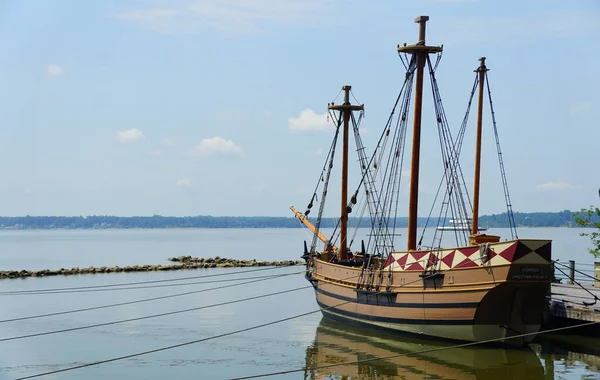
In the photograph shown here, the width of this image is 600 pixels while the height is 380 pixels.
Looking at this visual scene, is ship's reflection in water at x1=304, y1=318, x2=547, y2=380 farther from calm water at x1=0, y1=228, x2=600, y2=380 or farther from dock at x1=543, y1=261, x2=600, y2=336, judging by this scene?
dock at x1=543, y1=261, x2=600, y2=336

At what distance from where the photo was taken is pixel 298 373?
88.1 feet

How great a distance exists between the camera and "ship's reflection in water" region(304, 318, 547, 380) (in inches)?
1016

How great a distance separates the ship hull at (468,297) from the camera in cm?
2600

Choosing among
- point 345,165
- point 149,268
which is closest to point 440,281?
point 345,165

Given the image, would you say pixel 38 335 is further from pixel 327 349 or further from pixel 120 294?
pixel 120 294

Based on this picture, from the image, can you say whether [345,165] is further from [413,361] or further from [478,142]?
[413,361]

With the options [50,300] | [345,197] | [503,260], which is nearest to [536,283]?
[503,260]

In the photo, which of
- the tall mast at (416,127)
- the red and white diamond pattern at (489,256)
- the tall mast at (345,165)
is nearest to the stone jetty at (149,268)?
the tall mast at (345,165)

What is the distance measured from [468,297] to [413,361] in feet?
9.47

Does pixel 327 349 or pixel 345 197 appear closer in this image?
pixel 327 349

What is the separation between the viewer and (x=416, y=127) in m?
32.8

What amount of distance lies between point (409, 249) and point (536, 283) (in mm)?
6911

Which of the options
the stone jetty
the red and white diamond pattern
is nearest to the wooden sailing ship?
the red and white diamond pattern

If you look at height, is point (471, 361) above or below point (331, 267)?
below
